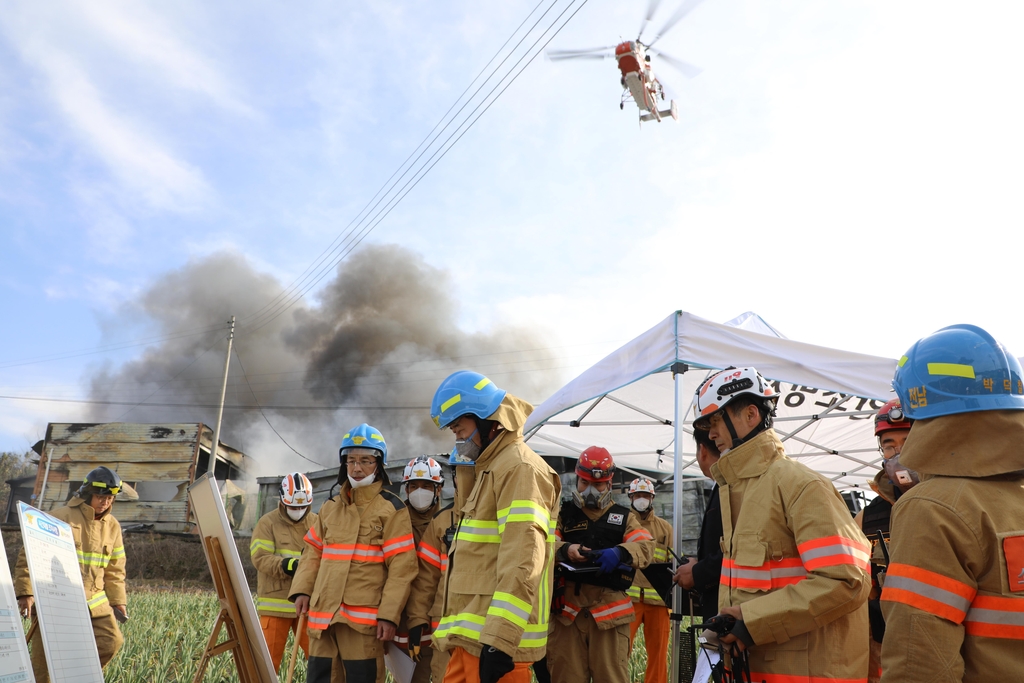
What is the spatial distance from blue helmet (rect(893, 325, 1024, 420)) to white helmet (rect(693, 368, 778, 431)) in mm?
913

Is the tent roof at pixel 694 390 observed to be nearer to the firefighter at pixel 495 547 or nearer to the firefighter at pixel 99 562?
the firefighter at pixel 495 547

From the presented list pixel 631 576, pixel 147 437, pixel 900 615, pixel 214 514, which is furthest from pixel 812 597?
pixel 147 437

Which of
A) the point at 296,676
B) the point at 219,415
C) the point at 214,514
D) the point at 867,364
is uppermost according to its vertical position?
the point at 219,415

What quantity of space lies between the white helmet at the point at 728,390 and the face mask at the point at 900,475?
138cm

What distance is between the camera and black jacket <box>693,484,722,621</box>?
11.3ft

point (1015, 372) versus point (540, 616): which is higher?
point (1015, 372)

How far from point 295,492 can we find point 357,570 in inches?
77.0

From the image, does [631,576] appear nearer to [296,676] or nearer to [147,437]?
[296,676]

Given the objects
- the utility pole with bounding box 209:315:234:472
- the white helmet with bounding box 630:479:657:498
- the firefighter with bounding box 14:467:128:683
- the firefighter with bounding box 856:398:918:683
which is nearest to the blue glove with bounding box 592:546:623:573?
the firefighter with bounding box 856:398:918:683

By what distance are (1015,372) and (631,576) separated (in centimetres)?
333

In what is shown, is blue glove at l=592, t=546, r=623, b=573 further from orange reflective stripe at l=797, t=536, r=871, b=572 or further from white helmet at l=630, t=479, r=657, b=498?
white helmet at l=630, t=479, r=657, b=498

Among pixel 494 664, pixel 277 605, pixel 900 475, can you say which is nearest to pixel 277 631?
pixel 277 605

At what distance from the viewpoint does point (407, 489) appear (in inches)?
227

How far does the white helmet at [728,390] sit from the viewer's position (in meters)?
2.91
